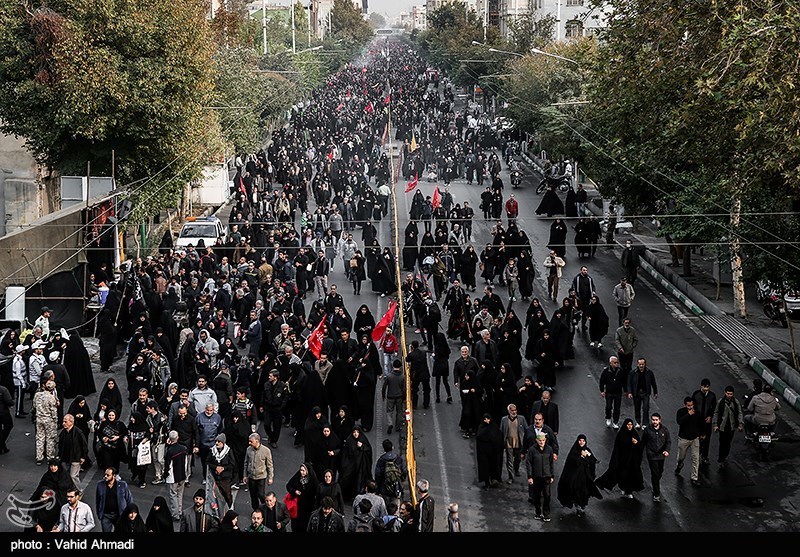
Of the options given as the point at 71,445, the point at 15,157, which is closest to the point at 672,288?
the point at 71,445

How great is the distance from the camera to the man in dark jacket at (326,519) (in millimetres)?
11138

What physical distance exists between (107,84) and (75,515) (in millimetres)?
17237

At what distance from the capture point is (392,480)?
1279cm

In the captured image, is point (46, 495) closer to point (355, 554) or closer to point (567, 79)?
point (355, 554)

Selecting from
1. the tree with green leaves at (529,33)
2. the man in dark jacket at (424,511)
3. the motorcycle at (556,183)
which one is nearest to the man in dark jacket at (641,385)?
the man in dark jacket at (424,511)

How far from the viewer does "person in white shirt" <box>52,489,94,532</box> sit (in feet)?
35.9

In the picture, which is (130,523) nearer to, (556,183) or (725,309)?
(725,309)

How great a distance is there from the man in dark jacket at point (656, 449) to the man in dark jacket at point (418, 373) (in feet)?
13.1

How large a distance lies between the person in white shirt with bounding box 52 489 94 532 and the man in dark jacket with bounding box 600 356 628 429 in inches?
298

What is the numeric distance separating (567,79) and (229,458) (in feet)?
109

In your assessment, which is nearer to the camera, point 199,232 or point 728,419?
point 728,419

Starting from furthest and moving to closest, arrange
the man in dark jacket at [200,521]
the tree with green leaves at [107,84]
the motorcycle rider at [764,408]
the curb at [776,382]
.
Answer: the tree with green leaves at [107,84] < the curb at [776,382] < the motorcycle rider at [764,408] < the man in dark jacket at [200,521]

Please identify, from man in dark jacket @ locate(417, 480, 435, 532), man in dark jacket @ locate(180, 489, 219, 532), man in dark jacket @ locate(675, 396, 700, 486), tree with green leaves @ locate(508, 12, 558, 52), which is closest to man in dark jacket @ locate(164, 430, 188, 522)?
man in dark jacket @ locate(180, 489, 219, 532)

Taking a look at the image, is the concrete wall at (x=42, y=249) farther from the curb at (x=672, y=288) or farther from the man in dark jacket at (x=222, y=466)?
the curb at (x=672, y=288)
